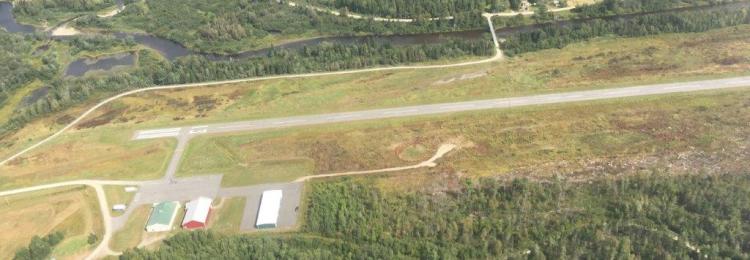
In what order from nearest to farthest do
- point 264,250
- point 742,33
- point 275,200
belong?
point 264,250, point 275,200, point 742,33

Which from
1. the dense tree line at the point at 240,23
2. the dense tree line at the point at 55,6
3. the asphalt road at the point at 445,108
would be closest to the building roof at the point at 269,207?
the asphalt road at the point at 445,108

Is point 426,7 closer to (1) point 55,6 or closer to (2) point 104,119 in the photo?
(2) point 104,119

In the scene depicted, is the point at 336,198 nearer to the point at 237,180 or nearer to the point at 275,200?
the point at 275,200

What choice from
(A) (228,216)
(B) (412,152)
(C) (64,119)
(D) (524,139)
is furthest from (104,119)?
(D) (524,139)

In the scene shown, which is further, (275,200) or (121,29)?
(121,29)

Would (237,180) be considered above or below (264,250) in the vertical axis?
above

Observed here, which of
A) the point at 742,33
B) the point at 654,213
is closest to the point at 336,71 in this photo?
the point at 654,213
